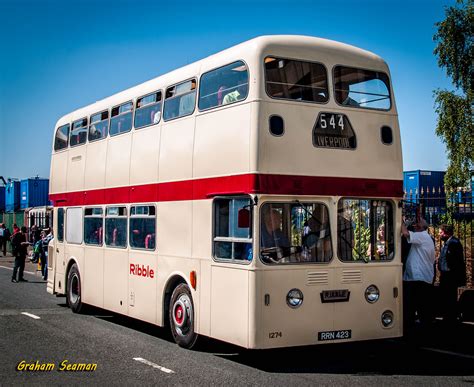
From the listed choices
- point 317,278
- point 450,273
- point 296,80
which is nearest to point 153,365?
point 317,278

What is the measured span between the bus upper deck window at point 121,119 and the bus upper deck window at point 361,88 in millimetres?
4459

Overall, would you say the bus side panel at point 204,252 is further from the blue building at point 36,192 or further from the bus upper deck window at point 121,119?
the blue building at point 36,192

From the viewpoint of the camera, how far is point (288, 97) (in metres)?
9.07

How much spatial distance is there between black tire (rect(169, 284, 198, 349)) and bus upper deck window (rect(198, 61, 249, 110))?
281 centimetres

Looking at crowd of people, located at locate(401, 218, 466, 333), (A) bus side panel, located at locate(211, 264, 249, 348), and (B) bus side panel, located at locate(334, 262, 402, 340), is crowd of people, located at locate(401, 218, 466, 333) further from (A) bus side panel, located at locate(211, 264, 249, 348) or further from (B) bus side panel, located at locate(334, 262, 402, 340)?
(A) bus side panel, located at locate(211, 264, 249, 348)

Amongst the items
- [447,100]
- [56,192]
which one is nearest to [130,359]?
[56,192]

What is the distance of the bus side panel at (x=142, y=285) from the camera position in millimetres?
11320

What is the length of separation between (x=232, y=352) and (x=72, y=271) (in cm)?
603

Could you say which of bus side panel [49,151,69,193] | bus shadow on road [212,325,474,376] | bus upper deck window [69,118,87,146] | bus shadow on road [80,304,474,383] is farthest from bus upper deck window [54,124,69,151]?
bus shadow on road [212,325,474,376]

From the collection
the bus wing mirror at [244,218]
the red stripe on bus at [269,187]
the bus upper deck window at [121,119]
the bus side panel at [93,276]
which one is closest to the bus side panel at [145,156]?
the red stripe on bus at [269,187]

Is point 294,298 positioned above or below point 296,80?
below

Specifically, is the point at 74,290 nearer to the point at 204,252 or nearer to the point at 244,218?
the point at 204,252

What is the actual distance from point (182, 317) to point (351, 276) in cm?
267

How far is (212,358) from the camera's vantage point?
9625 millimetres
